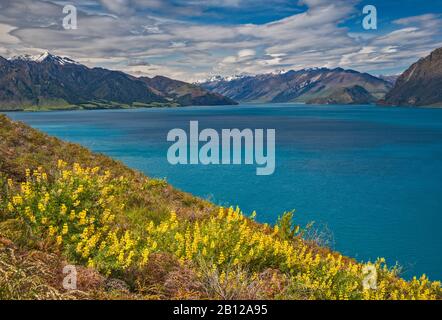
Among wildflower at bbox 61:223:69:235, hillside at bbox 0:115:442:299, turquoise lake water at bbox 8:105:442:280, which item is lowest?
turquoise lake water at bbox 8:105:442:280

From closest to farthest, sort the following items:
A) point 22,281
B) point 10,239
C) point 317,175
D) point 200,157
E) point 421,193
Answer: point 22,281, point 10,239, point 421,193, point 317,175, point 200,157

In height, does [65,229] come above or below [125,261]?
above

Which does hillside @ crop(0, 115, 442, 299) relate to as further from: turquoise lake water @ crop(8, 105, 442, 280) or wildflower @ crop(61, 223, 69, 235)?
turquoise lake water @ crop(8, 105, 442, 280)

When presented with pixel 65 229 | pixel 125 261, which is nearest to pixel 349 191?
pixel 125 261

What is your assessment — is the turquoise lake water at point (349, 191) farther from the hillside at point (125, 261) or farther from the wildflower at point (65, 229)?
the wildflower at point (65, 229)

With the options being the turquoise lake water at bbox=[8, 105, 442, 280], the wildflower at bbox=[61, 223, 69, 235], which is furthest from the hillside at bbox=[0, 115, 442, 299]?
the turquoise lake water at bbox=[8, 105, 442, 280]

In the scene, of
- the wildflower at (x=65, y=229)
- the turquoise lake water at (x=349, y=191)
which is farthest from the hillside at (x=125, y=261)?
the turquoise lake water at (x=349, y=191)

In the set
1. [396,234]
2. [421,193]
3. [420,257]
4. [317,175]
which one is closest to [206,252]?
[420,257]

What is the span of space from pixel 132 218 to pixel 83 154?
36.9 feet

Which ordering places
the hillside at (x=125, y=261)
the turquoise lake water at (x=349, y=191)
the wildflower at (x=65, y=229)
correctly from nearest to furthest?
the hillside at (x=125, y=261)
the wildflower at (x=65, y=229)
the turquoise lake water at (x=349, y=191)

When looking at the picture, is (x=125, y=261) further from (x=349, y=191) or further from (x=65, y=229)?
(x=349, y=191)

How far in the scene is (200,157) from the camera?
243 feet

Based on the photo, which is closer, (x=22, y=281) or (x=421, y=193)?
(x=22, y=281)

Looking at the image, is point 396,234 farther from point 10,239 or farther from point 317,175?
point 10,239
